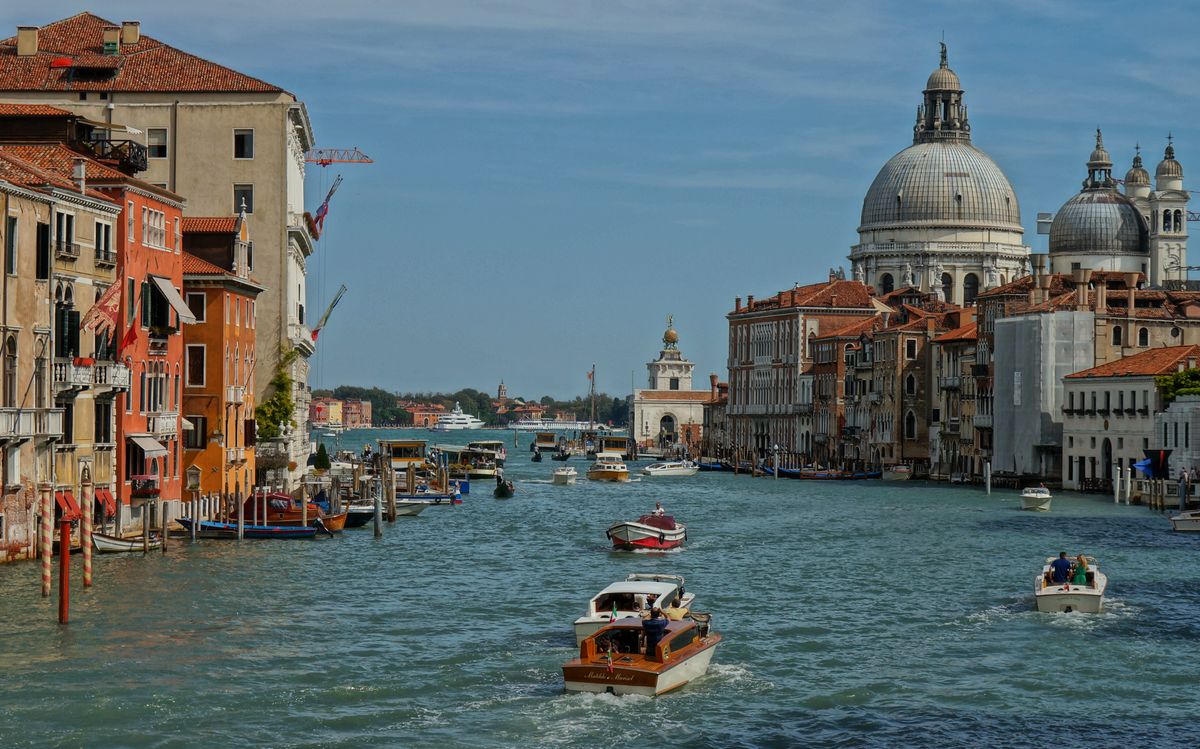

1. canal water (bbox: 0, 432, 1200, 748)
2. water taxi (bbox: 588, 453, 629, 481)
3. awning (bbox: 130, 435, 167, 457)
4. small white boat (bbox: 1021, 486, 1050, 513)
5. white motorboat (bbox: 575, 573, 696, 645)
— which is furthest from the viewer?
water taxi (bbox: 588, 453, 629, 481)

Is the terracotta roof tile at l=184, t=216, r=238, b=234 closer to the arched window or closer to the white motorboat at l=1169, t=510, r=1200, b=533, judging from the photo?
the white motorboat at l=1169, t=510, r=1200, b=533

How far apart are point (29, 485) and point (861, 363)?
240 feet

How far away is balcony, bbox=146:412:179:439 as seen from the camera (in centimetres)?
3941

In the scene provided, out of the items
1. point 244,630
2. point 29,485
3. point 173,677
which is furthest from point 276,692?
point 29,485

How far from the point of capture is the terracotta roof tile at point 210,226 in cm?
4781

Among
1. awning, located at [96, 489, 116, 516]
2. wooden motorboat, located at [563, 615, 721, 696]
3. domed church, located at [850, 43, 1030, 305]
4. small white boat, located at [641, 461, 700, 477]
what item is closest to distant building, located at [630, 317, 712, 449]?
domed church, located at [850, 43, 1030, 305]

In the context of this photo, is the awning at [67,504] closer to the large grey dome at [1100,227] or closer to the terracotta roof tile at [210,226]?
the terracotta roof tile at [210,226]

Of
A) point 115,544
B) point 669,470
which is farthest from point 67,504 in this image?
point 669,470

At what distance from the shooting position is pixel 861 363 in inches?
4018

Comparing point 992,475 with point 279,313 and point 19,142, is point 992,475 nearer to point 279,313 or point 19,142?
point 279,313

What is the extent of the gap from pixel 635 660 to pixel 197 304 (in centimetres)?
2363

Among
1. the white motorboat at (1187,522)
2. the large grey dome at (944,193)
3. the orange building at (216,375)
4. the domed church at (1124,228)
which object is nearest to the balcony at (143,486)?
the orange building at (216,375)

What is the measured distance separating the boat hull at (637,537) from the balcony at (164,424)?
9.29 m

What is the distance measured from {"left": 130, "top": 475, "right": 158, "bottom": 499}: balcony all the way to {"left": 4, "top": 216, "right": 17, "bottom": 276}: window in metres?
7.01
